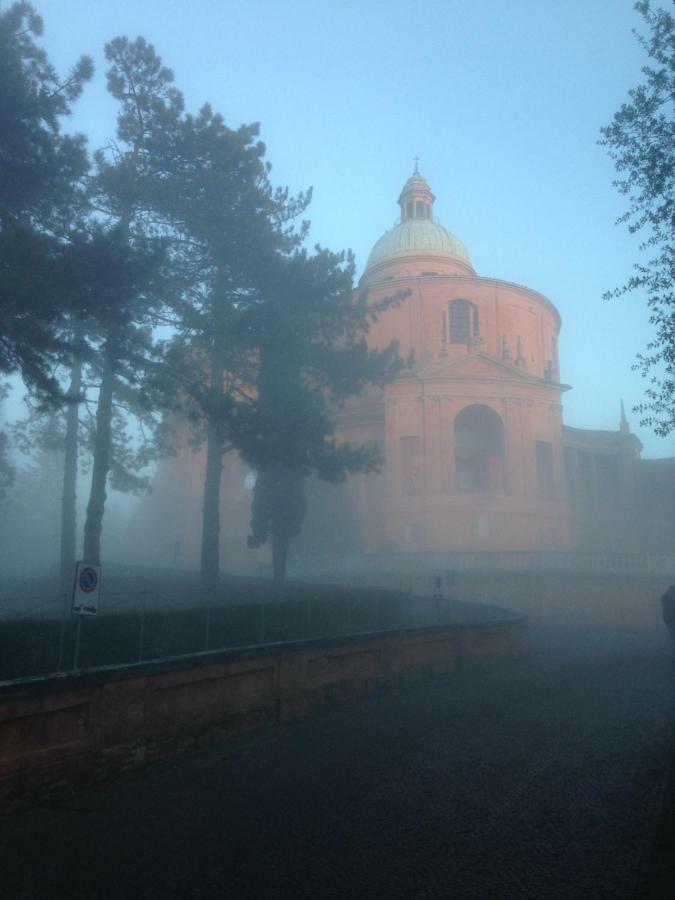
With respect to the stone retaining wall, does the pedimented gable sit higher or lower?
higher

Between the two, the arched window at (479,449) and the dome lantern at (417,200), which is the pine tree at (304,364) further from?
the dome lantern at (417,200)

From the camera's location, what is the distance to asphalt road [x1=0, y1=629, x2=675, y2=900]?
211 inches

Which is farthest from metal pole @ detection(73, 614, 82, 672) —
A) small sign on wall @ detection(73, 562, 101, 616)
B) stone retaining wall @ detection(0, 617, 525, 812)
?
stone retaining wall @ detection(0, 617, 525, 812)

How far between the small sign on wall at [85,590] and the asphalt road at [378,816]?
6.38 ft

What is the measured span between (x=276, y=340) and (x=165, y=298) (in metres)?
2.87

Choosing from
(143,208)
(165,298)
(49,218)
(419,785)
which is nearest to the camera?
(419,785)

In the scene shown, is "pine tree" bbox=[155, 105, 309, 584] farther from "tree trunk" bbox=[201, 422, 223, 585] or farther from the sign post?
the sign post

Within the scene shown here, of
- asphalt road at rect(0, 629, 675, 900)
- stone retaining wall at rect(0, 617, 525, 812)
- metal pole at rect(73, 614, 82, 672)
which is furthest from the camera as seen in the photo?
metal pole at rect(73, 614, 82, 672)

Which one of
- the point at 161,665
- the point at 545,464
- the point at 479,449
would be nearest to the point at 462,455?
the point at 479,449

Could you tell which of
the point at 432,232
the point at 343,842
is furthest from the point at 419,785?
the point at 432,232

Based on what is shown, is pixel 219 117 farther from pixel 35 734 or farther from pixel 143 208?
pixel 35 734

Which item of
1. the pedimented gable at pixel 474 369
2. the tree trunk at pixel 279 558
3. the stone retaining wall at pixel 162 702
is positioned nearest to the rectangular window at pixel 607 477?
the pedimented gable at pixel 474 369

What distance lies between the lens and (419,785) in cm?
782

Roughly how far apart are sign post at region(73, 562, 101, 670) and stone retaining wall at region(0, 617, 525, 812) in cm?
93
